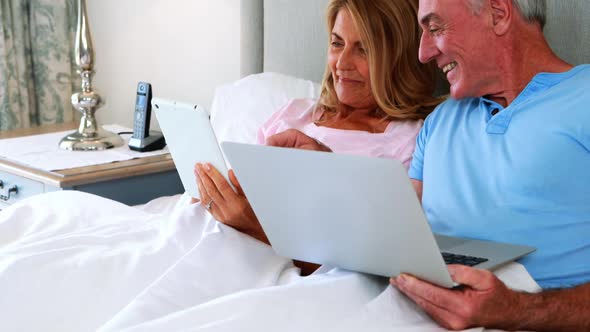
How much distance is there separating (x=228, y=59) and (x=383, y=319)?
5.09 feet

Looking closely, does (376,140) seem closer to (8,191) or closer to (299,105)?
(299,105)

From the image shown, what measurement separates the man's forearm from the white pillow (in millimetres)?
887

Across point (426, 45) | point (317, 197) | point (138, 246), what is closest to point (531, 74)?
point (426, 45)

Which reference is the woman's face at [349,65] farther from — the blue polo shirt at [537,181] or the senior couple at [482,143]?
the blue polo shirt at [537,181]

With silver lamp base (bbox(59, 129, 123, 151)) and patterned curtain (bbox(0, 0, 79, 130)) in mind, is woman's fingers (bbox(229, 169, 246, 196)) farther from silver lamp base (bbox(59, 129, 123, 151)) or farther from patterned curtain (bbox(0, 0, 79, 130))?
patterned curtain (bbox(0, 0, 79, 130))

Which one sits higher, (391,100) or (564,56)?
(564,56)

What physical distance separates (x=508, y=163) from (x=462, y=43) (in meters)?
0.23

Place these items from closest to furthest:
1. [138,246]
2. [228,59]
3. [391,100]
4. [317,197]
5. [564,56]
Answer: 1. [317,197]
2. [138,246]
3. [564,56]
4. [391,100]
5. [228,59]

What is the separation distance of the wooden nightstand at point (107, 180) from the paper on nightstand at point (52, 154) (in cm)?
3

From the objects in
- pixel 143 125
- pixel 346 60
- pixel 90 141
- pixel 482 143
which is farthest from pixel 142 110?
pixel 482 143

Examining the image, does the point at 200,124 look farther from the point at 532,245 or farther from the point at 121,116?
the point at 121,116

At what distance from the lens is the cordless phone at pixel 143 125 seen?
224 centimetres

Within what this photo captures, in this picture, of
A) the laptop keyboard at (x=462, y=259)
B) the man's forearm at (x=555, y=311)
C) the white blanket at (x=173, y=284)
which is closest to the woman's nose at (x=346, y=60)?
the white blanket at (x=173, y=284)

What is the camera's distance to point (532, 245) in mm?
1255
